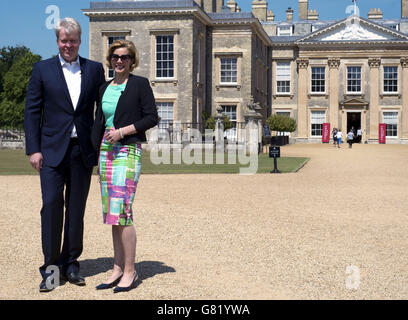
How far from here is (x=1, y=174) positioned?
17.0 m

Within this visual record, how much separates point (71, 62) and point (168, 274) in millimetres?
2087

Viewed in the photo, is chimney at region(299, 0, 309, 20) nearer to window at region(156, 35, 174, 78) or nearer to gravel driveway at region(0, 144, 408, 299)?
window at region(156, 35, 174, 78)

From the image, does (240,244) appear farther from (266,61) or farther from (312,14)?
(312,14)

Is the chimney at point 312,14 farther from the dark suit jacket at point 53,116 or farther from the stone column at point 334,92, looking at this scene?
the dark suit jacket at point 53,116

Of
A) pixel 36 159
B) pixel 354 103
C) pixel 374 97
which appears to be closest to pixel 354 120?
pixel 354 103

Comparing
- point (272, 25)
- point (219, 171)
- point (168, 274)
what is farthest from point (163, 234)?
point (272, 25)

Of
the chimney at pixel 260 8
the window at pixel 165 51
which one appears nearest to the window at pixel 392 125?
the chimney at pixel 260 8

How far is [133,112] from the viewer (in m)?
4.98

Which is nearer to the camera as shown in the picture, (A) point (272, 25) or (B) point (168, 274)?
(B) point (168, 274)

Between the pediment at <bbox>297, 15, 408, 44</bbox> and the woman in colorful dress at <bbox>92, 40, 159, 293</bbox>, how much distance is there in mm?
44041

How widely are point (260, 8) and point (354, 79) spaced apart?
1293 cm

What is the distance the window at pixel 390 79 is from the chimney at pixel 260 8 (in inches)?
529

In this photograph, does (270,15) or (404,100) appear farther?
(270,15)
